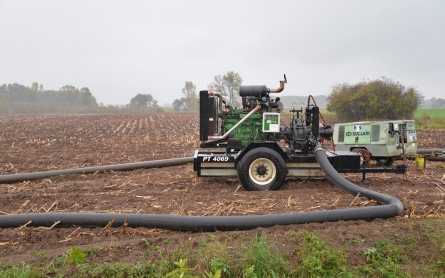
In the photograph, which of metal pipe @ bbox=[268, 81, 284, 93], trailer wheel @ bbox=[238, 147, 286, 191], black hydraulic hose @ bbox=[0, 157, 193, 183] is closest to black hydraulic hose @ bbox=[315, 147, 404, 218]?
trailer wheel @ bbox=[238, 147, 286, 191]

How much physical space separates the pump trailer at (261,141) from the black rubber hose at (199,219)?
104 inches

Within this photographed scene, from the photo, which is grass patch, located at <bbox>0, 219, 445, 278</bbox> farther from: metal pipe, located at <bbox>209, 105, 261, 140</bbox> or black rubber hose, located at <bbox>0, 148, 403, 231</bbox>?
metal pipe, located at <bbox>209, 105, 261, 140</bbox>

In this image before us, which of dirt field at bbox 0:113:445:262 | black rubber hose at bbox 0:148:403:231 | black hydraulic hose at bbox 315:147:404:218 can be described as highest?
black hydraulic hose at bbox 315:147:404:218

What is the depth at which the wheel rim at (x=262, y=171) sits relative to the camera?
8.28 m

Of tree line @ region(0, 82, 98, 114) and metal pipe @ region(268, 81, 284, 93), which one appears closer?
metal pipe @ region(268, 81, 284, 93)

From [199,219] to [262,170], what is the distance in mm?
3221

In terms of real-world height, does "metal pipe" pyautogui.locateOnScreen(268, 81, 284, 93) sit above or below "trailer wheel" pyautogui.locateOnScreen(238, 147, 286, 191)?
above

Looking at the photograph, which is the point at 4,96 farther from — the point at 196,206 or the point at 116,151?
the point at 196,206

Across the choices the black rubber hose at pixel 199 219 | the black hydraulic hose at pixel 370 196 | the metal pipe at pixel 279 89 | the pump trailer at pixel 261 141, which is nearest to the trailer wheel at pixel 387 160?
the pump trailer at pixel 261 141

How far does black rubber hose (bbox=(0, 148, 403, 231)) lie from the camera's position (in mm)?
5301

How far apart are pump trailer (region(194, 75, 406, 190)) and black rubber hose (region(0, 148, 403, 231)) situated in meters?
2.65

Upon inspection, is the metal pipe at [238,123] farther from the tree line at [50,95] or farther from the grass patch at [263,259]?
the tree line at [50,95]

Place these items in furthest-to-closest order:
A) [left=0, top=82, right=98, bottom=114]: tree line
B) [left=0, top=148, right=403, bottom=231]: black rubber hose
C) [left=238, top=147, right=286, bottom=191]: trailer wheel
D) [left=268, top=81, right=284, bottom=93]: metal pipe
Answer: [left=0, top=82, right=98, bottom=114]: tree line → [left=268, top=81, right=284, bottom=93]: metal pipe → [left=238, top=147, right=286, bottom=191]: trailer wheel → [left=0, top=148, right=403, bottom=231]: black rubber hose

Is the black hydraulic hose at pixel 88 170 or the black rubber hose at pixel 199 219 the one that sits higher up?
the black rubber hose at pixel 199 219
